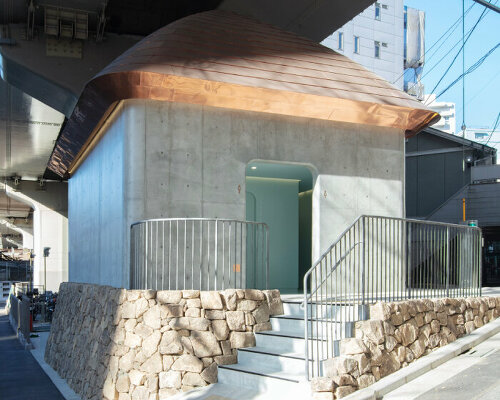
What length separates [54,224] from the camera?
41062 millimetres

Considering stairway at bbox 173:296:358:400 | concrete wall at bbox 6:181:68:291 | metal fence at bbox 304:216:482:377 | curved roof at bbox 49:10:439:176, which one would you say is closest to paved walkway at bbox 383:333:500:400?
metal fence at bbox 304:216:482:377

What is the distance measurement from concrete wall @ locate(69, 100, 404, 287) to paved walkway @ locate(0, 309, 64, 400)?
10.6 ft

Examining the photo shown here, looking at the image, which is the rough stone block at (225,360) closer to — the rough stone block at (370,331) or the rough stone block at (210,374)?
the rough stone block at (210,374)

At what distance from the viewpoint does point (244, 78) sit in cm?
1153

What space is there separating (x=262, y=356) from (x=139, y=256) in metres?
2.93

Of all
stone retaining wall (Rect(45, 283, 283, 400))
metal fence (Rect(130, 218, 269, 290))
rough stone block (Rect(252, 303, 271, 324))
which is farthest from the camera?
metal fence (Rect(130, 218, 269, 290))

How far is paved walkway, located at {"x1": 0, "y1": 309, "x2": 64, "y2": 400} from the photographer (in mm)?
14790

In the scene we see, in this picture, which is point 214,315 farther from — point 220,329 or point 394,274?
point 394,274

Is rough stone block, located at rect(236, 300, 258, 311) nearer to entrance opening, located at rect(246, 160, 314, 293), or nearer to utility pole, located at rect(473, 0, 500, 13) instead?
entrance opening, located at rect(246, 160, 314, 293)

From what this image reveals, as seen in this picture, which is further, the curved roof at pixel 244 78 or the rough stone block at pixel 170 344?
the curved roof at pixel 244 78

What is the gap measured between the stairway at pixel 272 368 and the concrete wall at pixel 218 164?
9.32 ft

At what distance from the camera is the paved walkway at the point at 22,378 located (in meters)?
14.8

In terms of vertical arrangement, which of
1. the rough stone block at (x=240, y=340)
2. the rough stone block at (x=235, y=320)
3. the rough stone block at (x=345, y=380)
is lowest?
the rough stone block at (x=345, y=380)

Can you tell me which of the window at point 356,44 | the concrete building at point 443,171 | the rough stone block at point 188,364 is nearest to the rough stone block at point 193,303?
the rough stone block at point 188,364
